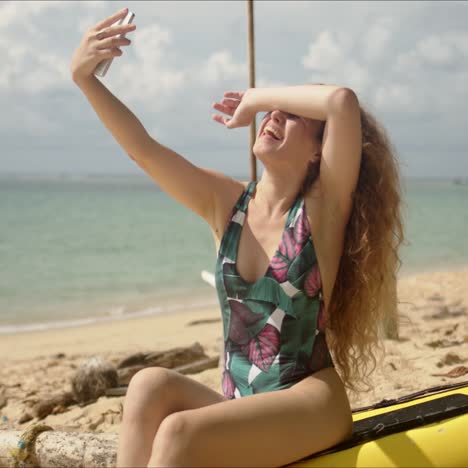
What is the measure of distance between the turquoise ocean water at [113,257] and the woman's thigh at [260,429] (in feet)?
3.04

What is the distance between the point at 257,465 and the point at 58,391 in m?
3.36

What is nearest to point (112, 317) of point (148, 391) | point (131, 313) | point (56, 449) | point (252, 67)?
point (131, 313)

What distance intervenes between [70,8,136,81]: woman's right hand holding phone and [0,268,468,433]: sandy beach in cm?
140

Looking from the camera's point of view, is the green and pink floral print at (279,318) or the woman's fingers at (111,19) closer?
the green and pink floral print at (279,318)

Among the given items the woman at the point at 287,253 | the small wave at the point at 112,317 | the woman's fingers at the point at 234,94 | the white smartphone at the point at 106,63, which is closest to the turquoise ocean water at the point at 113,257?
the small wave at the point at 112,317

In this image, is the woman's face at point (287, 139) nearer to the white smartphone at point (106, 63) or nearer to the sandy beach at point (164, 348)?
the white smartphone at point (106, 63)

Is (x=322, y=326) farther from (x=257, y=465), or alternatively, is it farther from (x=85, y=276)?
(x=85, y=276)

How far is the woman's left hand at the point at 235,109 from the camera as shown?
8.11ft

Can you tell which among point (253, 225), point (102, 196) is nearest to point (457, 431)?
point (253, 225)

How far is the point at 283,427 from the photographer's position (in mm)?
1981

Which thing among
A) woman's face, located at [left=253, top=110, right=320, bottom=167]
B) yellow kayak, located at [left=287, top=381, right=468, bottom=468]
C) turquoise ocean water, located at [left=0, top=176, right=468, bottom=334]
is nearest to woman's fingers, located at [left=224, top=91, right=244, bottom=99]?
woman's face, located at [left=253, top=110, right=320, bottom=167]

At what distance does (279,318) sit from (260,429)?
378mm

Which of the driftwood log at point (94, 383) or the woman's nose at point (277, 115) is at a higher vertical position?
the woman's nose at point (277, 115)

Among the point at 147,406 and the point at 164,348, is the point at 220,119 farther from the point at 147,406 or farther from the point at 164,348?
the point at 164,348
